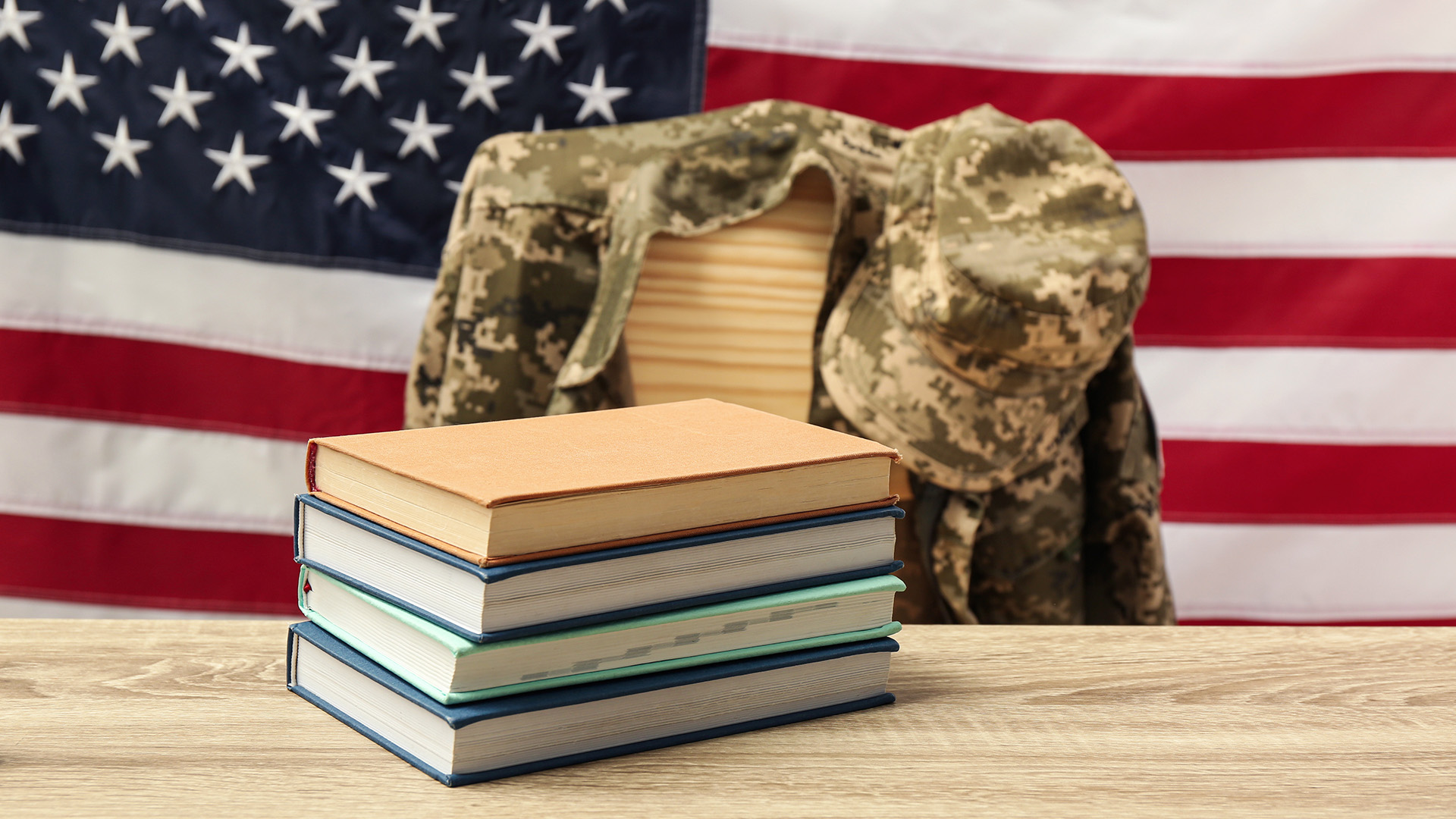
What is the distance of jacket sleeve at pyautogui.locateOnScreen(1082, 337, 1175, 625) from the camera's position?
44.8 inches

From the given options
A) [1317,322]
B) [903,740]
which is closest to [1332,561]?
[1317,322]

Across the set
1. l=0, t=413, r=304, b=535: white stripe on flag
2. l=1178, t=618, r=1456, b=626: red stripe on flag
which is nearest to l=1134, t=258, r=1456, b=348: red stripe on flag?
l=1178, t=618, r=1456, b=626: red stripe on flag

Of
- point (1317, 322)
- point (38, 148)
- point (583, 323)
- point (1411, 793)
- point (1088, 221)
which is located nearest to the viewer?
point (1411, 793)

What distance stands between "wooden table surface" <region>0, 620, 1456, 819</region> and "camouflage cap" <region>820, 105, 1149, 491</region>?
402 millimetres

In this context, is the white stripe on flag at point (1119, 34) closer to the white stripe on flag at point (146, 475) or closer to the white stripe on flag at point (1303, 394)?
the white stripe on flag at point (1303, 394)

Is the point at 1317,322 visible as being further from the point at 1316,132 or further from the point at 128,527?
the point at 128,527

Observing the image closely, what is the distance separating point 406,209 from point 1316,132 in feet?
4.62

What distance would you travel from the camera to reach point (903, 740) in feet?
1.55

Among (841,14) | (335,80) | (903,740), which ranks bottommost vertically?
(903,740)

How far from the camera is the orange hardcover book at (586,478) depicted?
1.36 feet

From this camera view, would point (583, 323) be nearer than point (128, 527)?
Yes

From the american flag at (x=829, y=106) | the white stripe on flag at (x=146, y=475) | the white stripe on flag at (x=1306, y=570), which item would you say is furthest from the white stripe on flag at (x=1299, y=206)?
the white stripe on flag at (x=146, y=475)

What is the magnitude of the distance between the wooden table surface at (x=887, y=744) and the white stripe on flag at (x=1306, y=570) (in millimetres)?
1342

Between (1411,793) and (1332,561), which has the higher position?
(1411,793)
